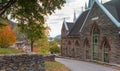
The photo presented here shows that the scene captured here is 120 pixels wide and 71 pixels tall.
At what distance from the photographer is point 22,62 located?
17156mm

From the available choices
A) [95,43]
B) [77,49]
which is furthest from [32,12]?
[77,49]

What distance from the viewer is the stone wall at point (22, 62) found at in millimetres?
16250

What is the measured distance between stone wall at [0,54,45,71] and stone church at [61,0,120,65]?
15.5 m

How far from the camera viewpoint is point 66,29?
52.9m

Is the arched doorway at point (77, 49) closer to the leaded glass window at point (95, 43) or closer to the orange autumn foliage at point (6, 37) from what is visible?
the leaded glass window at point (95, 43)

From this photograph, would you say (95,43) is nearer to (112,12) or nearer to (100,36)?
(100,36)

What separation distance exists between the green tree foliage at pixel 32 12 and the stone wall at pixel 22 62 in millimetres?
1937

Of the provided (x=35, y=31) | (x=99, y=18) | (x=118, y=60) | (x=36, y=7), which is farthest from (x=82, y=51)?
(x=36, y=7)

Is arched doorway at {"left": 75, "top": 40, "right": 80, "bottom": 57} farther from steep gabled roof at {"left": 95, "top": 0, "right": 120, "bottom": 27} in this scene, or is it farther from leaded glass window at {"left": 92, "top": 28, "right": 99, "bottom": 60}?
steep gabled roof at {"left": 95, "top": 0, "right": 120, "bottom": 27}

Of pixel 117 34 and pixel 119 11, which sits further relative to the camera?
pixel 119 11

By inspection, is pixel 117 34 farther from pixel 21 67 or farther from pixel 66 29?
pixel 66 29

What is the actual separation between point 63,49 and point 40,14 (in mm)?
37416

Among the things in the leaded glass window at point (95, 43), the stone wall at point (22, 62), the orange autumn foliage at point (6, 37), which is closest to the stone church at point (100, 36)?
the leaded glass window at point (95, 43)

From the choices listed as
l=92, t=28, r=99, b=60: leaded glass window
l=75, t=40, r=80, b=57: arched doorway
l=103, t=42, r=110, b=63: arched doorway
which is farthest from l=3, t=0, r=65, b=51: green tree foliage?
l=75, t=40, r=80, b=57: arched doorway
